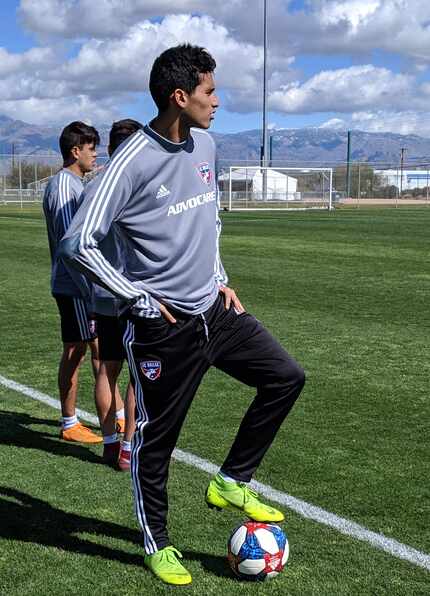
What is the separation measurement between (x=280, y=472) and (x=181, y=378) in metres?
1.54

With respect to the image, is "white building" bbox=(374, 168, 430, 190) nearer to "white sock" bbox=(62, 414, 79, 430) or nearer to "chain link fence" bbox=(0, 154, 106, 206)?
"chain link fence" bbox=(0, 154, 106, 206)

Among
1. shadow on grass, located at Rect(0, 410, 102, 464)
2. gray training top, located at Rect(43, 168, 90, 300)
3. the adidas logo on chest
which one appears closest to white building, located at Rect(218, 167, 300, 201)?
shadow on grass, located at Rect(0, 410, 102, 464)

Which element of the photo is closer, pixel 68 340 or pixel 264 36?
pixel 68 340

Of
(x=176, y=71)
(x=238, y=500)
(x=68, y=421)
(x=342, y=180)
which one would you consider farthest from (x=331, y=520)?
(x=342, y=180)

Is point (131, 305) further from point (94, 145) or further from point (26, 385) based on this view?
point (26, 385)

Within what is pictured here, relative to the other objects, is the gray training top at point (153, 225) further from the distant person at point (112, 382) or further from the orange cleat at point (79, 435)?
the orange cleat at point (79, 435)

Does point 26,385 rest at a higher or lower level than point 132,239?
lower

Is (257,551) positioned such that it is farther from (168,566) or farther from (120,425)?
(120,425)

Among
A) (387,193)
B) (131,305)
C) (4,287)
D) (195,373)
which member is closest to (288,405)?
(195,373)

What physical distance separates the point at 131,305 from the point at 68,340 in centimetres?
219

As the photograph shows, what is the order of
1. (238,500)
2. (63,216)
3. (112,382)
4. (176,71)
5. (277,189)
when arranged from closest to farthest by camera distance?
(176,71) → (238,500) → (63,216) → (112,382) → (277,189)

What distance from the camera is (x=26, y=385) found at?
6.79 m

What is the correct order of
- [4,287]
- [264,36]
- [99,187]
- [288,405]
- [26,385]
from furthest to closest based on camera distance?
[264,36]
[4,287]
[26,385]
[288,405]
[99,187]

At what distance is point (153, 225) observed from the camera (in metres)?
3.27
